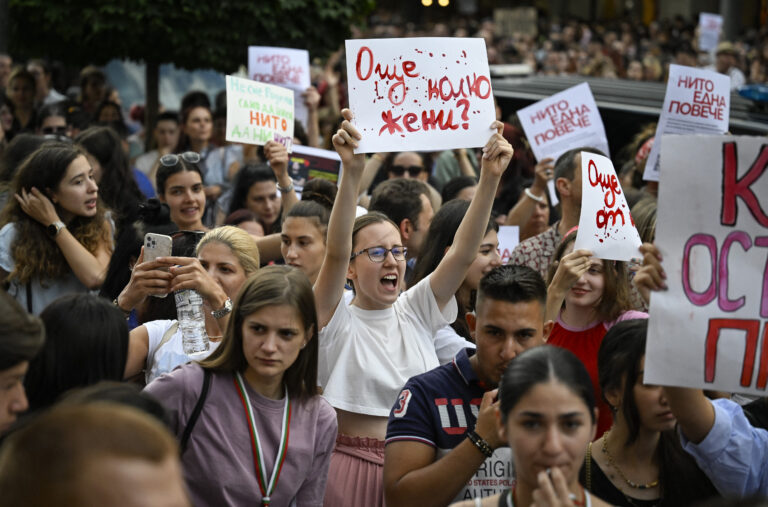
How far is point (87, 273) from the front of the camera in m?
5.32

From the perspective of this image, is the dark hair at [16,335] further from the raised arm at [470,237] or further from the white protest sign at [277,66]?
the white protest sign at [277,66]

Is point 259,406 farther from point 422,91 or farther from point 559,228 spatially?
point 559,228

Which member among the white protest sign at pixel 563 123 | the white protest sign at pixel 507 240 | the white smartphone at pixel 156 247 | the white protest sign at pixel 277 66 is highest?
the white protest sign at pixel 277 66

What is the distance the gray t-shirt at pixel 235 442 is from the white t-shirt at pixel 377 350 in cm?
49

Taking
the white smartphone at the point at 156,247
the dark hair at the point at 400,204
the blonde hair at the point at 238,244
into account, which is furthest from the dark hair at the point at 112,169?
the white smartphone at the point at 156,247

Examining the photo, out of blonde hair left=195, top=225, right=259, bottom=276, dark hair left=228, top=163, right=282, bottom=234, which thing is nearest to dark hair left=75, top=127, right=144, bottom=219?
dark hair left=228, top=163, right=282, bottom=234

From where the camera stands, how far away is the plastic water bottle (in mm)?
4156

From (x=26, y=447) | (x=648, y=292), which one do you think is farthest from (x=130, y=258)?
(x=26, y=447)

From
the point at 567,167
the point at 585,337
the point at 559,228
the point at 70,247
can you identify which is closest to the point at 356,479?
the point at 585,337

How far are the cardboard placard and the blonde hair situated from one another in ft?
7.83

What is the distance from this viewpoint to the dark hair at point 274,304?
12.1ft

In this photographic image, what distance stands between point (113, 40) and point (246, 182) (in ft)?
10.9

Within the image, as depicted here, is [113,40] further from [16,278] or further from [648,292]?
[648,292]

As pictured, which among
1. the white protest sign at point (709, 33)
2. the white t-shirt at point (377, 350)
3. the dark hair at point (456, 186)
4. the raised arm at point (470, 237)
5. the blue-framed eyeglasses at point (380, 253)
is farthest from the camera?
the white protest sign at point (709, 33)
